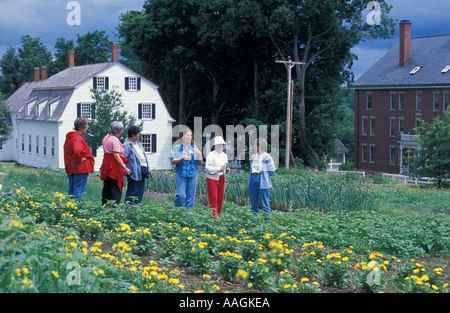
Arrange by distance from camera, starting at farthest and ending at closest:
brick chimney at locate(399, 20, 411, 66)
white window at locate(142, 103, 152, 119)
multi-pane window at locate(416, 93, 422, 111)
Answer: brick chimney at locate(399, 20, 411, 66) < multi-pane window at locate(416, 93, 422, 111) < white window at locate(142, 103, 152, 119)

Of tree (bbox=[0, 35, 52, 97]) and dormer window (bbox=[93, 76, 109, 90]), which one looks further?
tree (bbox=[0, 35, 52, 97])

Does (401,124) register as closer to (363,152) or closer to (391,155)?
(391,155)

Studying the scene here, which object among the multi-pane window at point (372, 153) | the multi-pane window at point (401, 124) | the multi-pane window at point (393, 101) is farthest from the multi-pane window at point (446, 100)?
the multi-pane window at point (372, 153)

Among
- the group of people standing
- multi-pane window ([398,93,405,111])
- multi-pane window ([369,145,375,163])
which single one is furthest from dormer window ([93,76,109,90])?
the group of people standing

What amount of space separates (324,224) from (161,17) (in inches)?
1503

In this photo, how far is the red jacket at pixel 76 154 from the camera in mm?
9617

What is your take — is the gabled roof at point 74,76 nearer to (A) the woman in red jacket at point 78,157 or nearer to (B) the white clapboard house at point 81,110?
(B) the white clapboard house at point 81,110

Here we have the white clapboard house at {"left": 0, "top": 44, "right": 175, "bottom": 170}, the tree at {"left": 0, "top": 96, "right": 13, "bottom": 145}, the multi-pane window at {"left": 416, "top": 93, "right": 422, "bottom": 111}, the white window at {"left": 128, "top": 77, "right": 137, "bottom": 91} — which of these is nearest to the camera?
the white clapboard house at {"left": 0, "top": 44, "right": 175, "bottom": 170}

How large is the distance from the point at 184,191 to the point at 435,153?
81.9ft

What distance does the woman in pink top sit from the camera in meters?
9.63

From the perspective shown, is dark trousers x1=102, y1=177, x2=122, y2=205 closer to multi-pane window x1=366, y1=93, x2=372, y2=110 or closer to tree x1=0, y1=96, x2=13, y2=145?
tree x1=0, y1=96, x2=13, y2=145

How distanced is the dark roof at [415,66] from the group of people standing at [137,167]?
4185 centimetres
